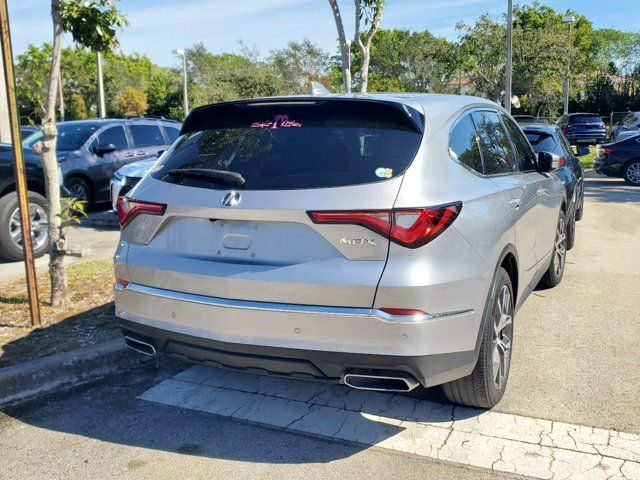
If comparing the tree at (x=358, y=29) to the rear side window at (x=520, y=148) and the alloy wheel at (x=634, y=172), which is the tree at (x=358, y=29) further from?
the alloy wheel at (x=634, y=172)

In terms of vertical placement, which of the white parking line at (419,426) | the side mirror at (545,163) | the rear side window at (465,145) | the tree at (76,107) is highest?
the tree at (76,107)

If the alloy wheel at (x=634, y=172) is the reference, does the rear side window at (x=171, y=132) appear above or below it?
above

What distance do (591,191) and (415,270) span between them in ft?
44.1

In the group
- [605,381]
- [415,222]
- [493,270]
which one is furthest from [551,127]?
[415,222]

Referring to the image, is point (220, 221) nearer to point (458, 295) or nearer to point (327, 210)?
point (327, 210)

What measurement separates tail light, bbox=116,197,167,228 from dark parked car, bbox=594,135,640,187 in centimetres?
1519

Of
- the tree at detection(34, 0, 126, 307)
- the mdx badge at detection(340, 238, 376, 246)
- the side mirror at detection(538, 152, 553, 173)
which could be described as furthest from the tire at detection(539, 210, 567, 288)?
the tree at detection(34, 0, 126, 307)

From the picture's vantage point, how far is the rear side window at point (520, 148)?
4.92 m

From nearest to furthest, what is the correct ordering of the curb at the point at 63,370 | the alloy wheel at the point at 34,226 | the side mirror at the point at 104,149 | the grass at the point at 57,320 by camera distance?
the curb at the point at 63,370
the grass at the point at 57,320
the alloy wheel at the point at 34,226
the side mirror at the point at 104,149

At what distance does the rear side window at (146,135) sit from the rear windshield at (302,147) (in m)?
9.15

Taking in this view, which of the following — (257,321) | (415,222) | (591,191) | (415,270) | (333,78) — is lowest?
(591,191)

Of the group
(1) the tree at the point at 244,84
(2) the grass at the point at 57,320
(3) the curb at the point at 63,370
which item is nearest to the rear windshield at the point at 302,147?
(3) the curb at the point at 63,370

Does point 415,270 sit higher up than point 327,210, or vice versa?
point 327,210

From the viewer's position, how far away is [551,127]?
9.47 m
